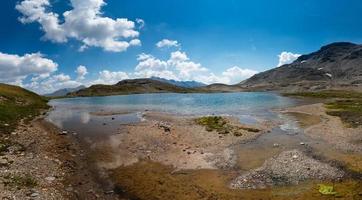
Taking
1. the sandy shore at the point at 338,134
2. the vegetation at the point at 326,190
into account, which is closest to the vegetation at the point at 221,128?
the sandy shore at the point at 338,134

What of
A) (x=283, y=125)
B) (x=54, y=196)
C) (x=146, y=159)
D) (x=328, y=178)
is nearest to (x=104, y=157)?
(x=146, y=159)

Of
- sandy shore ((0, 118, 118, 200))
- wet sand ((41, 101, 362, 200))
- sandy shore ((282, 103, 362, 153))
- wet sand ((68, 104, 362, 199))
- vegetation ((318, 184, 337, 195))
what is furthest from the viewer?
sandy shore ((282, 103, 362, 153))

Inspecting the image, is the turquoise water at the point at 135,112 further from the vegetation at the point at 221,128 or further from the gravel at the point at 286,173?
the gravel at the point at 286,173

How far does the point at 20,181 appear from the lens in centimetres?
2355

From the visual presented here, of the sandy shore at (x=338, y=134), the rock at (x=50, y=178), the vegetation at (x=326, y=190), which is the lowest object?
the vegetation at (x=326, y=190)

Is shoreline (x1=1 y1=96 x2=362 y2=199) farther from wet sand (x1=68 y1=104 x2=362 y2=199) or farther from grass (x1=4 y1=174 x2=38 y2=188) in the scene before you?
grass (x1=4 y1=174 x2=38 y2=188)

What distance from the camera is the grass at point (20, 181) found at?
22.8m

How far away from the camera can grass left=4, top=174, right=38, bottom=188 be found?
74.7 ft

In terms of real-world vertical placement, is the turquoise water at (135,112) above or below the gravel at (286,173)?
above

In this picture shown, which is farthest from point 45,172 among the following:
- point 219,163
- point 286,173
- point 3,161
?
point 286,173

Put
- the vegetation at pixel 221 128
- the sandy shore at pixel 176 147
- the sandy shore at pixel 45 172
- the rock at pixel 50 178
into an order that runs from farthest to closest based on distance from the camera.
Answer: the vegetation at pixel 221 128 < the sandy shore at pixel 176 147 < the rock at pixel 50 178 < the sandy shore at pixel 45 172

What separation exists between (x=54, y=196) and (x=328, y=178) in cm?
2114

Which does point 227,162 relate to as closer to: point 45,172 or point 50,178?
point 50,178

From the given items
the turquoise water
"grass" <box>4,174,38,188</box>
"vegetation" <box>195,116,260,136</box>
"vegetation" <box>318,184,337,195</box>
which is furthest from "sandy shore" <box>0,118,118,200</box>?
"vegetation" <box>195,116,260,136</box>
